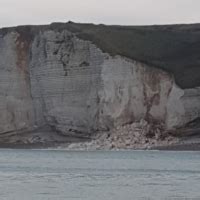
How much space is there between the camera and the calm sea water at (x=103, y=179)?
3412 centimetres

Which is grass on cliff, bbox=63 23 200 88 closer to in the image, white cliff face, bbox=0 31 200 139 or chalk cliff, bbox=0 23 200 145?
chalk cliff, bbox=0 23 200 145

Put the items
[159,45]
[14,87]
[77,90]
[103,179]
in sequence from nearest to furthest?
1. [103,179]
2. [77,90]
3. [159,45]
4. [14,87]

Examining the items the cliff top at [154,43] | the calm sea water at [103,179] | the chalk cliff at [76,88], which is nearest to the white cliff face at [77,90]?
the chalk cliff at [76,88]

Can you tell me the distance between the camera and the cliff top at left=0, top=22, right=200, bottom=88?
80.4 meters

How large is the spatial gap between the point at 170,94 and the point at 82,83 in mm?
7537

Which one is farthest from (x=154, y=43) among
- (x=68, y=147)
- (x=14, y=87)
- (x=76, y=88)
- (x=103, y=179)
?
(x=103, y=179)

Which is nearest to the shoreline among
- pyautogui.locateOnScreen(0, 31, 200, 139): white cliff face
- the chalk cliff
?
the chalk cliff

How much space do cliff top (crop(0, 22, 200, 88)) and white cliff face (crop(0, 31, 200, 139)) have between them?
0.71 meters

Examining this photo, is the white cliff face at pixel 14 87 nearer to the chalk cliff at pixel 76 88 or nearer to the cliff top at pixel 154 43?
the chalk cliff at pixel 76 88

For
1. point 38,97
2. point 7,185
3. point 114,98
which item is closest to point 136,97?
point 114,98

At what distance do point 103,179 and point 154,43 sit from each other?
4181 centimetres

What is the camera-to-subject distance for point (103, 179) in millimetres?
42250

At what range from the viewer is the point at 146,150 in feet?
249

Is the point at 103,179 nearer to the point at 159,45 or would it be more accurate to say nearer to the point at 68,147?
the point at 68,147
